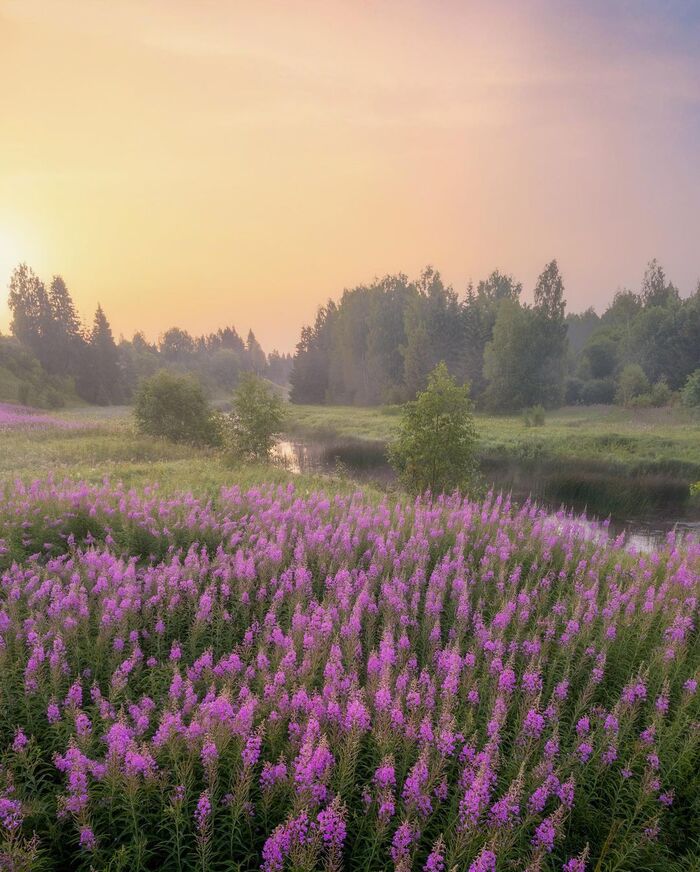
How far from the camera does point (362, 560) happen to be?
7.96 m

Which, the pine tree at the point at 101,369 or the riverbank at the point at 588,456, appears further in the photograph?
the pine tree at the point at 101,369

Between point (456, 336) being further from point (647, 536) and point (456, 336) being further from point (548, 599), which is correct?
point (548, 599)

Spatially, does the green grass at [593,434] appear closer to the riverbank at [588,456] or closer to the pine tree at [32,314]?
the riverbank at [588,456]

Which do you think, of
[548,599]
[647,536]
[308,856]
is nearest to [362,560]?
[548,599]

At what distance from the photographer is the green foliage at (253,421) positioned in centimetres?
2448

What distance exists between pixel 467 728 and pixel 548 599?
3.72m

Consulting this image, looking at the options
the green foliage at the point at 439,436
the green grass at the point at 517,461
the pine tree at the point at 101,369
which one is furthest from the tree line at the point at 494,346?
the green foliage at the point at 439,436

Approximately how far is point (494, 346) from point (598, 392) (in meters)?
15.2

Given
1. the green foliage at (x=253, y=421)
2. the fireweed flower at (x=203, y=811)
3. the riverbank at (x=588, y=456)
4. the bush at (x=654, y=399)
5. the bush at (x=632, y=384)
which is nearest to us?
the fireweed flower at (x=203, y=811)

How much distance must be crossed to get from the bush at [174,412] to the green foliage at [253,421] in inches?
185

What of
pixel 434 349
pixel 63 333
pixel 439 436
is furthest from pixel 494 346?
pixel 63 333

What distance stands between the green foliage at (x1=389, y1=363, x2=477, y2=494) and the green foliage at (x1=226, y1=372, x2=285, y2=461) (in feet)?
32.3

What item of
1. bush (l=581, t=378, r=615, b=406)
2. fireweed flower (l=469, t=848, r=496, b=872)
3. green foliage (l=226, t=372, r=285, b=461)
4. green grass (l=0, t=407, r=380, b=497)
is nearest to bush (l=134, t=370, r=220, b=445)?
green grass (l=0, t=407, r=380, b=497)

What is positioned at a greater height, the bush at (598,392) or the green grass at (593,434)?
the bush at (598,392)
